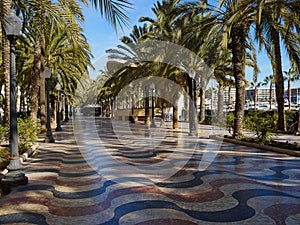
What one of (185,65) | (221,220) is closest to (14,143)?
(221,220)

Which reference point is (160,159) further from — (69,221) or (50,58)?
(50,58)

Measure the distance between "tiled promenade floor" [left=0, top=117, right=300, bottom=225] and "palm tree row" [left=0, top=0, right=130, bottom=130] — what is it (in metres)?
2.94

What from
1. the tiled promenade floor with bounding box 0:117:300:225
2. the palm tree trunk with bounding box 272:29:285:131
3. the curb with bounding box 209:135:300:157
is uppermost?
the palm tree trunk with bounding box 272:29:285:131

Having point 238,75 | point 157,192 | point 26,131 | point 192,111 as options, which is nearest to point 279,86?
point 238,75

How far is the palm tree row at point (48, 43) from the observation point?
648 centimetres

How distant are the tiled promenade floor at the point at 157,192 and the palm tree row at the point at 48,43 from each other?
2941 mm

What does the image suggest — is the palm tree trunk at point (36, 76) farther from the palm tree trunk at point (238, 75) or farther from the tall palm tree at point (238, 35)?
the palm tree trunk at point (238, 75)

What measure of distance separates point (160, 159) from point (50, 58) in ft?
47.9

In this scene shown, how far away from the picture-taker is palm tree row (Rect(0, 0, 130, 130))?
648 cm

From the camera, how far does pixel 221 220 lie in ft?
13.0

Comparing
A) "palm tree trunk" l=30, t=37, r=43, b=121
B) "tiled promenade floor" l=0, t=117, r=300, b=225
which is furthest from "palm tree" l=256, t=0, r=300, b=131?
"palm tree trunk" l=30, t=37, r=43, b=121

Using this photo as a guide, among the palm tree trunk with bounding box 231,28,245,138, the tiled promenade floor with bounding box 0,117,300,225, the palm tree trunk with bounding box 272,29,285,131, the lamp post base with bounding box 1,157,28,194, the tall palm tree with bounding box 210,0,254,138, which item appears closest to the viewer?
the tiled promenade floor with bounding box 0,117,300,225

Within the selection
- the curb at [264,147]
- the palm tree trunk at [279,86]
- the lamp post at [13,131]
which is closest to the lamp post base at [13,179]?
the lamp post at [13,131]

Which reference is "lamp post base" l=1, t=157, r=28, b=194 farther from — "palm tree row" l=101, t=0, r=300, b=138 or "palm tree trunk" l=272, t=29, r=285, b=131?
"palm tree trunk" l=272, t=29, r=285, b=131
